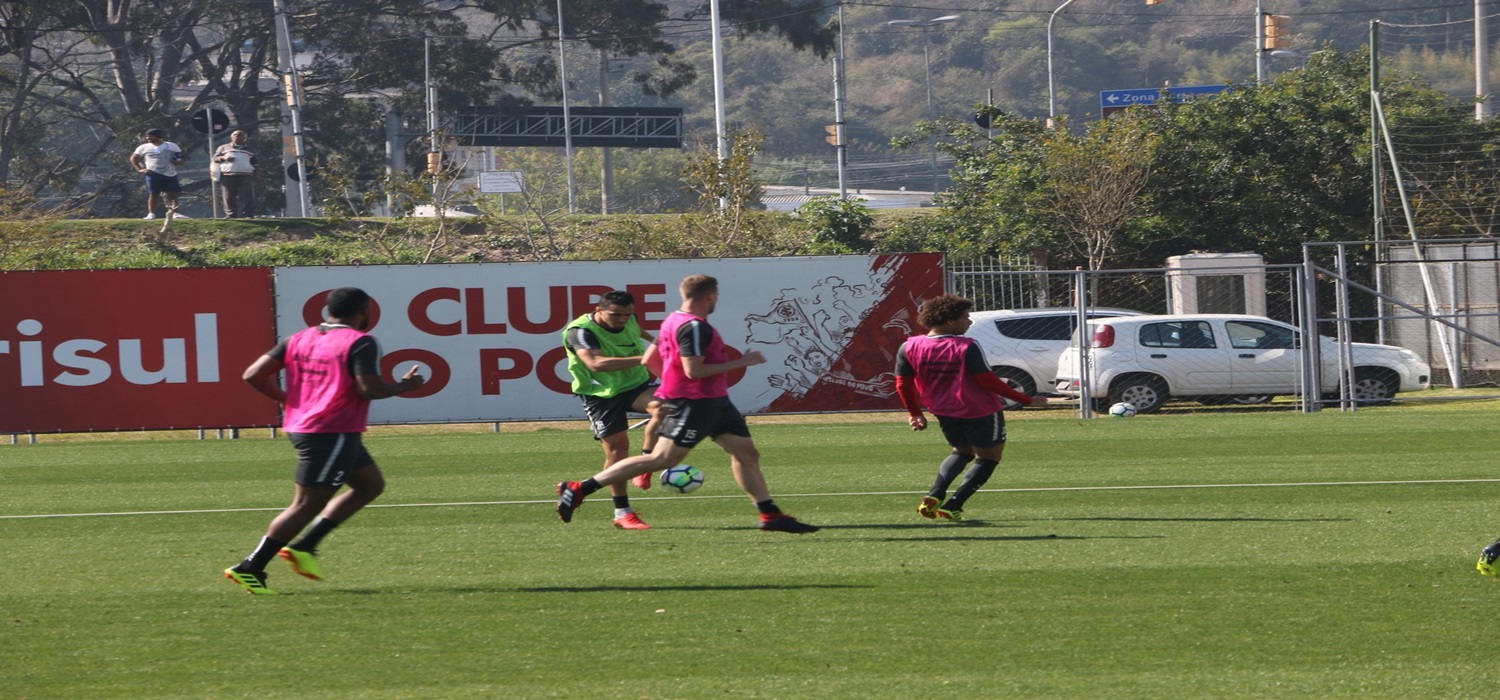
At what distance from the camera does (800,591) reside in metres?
Result: 7.48

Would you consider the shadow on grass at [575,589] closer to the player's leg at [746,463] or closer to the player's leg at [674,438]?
the player's leg at [674,438]

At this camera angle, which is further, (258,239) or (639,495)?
(258,239)

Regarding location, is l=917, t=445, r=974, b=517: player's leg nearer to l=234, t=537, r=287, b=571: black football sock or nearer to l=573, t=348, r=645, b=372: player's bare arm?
l=573, t=348, r=645, b=372: player's bare arm

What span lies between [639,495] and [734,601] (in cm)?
461

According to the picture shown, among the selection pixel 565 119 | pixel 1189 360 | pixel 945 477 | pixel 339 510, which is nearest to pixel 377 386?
pixel 339 510

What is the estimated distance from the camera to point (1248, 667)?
5.82 m

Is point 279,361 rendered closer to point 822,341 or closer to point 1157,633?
point 1157,633

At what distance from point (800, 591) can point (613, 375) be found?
319 centimetres

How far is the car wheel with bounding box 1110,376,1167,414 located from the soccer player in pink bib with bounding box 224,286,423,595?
48.7ft

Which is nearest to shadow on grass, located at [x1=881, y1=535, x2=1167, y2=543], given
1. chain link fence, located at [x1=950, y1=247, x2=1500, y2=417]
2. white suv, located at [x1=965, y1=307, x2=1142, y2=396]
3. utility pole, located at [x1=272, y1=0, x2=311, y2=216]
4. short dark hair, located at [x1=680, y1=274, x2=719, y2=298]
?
short dark hair, located at [x1=680, y1=274, x2=719, y2=298]

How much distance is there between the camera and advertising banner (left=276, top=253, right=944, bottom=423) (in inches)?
772

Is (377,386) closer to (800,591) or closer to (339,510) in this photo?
Answer: (339,510)

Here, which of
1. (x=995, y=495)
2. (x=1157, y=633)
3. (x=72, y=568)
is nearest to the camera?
(x=1157, y=633)

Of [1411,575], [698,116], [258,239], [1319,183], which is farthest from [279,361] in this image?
[698,116]
